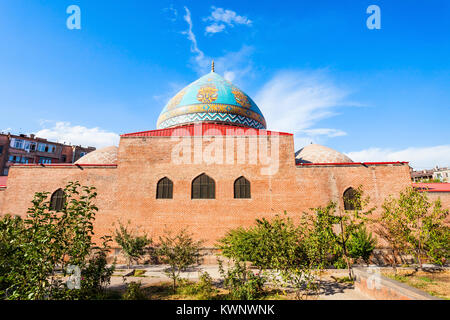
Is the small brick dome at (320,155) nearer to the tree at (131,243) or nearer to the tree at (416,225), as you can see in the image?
the tree at (416,225)

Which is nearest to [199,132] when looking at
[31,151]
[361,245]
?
[361,245]

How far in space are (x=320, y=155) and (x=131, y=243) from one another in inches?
443

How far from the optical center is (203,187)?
430 inches

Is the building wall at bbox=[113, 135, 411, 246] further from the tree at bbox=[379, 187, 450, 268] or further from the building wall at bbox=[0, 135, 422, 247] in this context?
the tree at bbox=[379, 187, 450, 268]

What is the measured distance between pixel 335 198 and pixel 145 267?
899cm

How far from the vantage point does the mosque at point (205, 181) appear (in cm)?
1057

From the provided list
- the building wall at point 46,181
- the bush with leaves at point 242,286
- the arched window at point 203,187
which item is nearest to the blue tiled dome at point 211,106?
the arched window at point 203,187

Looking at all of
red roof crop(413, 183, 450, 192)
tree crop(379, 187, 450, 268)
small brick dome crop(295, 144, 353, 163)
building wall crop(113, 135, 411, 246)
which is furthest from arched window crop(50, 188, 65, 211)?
red roof crop(413, 183, 450, 192)

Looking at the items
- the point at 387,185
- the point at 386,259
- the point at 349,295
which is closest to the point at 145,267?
the point at 349,295

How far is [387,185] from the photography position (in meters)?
10.7

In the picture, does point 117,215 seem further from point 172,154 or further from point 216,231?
point 216,231

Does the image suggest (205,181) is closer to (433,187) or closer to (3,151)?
(433,187)
